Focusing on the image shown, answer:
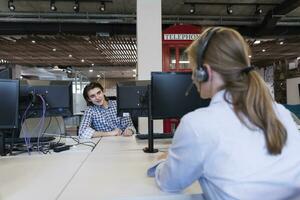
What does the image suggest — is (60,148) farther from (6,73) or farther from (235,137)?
(235,137)

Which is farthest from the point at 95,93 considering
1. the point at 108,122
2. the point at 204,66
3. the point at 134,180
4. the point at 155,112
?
the point at 204,66

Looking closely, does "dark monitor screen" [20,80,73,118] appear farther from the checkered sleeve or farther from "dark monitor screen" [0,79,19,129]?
the checkered sleeve

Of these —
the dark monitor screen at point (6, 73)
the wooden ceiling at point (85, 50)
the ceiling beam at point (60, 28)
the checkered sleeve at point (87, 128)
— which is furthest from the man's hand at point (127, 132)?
the wooden ceiling at point (85, 50)

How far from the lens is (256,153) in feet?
3.06

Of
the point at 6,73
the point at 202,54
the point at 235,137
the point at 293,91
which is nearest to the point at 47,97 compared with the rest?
the point at 6,73

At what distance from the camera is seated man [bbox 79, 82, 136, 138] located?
302 centimetres

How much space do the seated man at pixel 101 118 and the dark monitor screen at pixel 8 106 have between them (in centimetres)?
113

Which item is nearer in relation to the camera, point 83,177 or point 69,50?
point 83,177

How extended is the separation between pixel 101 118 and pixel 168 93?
124cm

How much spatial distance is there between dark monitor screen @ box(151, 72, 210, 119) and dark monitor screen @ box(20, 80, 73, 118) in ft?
2.30

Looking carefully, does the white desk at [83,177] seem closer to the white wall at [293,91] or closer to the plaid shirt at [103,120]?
the plaid shirt at [103,120]

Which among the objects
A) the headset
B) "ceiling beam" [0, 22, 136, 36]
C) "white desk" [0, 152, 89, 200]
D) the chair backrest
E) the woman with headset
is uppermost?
"ceiling beam" [0, 22, 136, 36]

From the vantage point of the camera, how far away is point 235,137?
93 centimetres

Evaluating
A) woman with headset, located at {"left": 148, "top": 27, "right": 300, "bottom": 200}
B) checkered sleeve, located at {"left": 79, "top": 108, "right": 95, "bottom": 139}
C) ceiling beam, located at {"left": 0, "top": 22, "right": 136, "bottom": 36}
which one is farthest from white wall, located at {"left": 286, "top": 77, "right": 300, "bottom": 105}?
woman with headset, located at {"left": 148, "top": 27, "right": 300, "bottom": 200}
